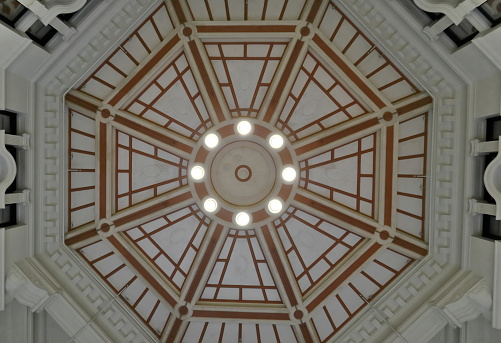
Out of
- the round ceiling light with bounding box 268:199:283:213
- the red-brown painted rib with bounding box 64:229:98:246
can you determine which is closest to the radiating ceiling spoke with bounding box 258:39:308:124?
the round ceiling light with bounding box 268:199:283:213

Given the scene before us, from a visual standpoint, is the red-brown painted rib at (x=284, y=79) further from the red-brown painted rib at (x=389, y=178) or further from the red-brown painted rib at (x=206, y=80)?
the red-brown painted rib at (x=389, y=178)

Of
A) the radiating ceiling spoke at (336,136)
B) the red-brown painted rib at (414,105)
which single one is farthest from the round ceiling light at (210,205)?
the red-brown painted rib at (414,105)

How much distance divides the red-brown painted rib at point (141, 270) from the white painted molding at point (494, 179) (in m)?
7.46

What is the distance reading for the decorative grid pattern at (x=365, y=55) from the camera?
30.4 feet

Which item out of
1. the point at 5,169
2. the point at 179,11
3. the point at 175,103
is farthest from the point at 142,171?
the point at 179,11

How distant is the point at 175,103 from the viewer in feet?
32.6

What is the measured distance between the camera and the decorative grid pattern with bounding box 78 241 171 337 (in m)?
10.1

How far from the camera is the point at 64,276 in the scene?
9453 millimetres

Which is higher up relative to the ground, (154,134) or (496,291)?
(154,134)

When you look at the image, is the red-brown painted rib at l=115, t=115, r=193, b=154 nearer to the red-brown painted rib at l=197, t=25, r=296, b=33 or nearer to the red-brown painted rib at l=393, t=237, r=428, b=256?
the red-brown painted rib at l=197, t=25, r=296, b=33

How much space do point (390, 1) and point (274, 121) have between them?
3534 millimetres

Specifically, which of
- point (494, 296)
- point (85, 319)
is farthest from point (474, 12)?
point (85, 319)

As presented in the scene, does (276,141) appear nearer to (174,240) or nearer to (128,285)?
(174,240)

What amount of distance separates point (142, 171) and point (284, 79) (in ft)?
13.5
